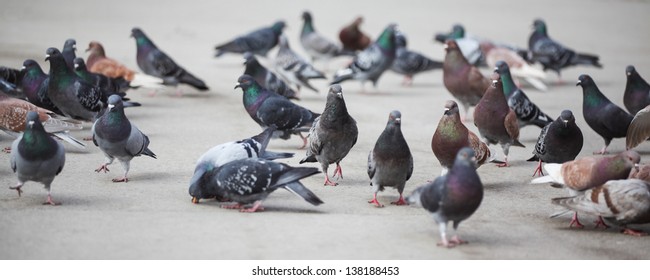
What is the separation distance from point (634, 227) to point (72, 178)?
429 cm

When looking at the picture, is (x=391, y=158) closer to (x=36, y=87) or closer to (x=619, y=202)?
(x=619, y=202)

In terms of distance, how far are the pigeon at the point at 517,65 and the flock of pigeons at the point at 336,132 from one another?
26 millimetres

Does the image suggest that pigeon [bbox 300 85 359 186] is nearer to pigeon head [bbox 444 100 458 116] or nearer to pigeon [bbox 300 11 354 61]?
pigeon head [bbox 444 100 458 116]

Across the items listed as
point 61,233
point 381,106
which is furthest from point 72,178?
point 381,106

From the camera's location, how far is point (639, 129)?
8.45 m

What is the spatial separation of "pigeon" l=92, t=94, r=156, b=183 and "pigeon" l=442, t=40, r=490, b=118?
173 inches

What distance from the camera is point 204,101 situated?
451 inches

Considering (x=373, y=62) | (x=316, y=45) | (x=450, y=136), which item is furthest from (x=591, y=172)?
(x=316, y=45)

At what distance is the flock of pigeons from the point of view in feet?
19.9

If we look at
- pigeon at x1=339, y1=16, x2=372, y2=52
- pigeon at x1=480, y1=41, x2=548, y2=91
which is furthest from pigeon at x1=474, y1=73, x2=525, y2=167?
pigeon at x1=339, y1=16, x2=372, y2=52

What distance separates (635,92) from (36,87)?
611 cm

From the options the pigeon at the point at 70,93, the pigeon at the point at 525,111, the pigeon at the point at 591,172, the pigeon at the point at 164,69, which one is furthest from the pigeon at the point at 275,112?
the pigeon at the point at 591,172

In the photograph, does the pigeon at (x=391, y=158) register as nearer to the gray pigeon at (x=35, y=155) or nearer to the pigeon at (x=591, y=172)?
the pigeon at (x=591, y=172)
